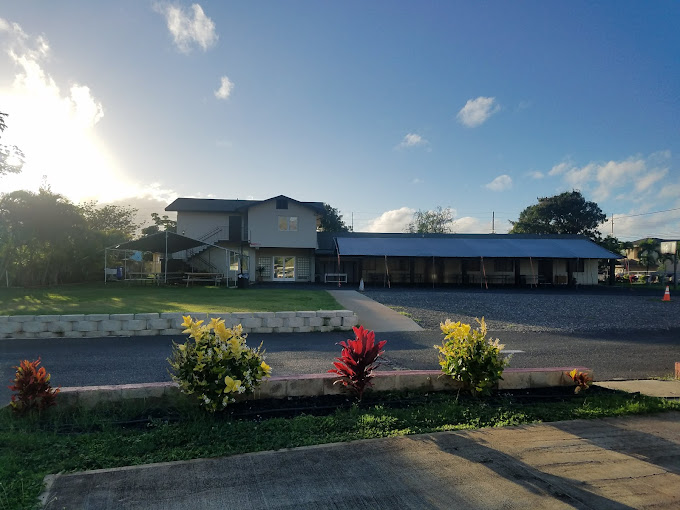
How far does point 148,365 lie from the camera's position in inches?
270

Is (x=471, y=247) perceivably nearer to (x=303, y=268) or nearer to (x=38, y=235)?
(x=303, y=268)

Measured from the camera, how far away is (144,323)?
9.59 m

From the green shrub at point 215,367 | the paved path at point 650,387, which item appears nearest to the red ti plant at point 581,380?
the paved path at point 650,387

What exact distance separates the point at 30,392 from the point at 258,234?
26.6 metres

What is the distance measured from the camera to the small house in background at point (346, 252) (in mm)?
29906

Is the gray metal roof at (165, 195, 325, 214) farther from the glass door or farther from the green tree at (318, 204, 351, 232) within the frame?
the green tree at (318, 204, 351, 232)

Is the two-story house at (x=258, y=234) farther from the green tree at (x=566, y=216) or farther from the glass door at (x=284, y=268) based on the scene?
the green tree at (x=566, y=216)

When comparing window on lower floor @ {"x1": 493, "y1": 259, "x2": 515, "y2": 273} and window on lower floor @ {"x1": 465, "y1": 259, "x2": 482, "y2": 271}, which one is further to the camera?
window on lower floor @ {"x1": 465, "y1": 259, "x2": 482, "y2": 271}

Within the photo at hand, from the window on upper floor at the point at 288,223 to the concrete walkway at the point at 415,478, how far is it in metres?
27.5

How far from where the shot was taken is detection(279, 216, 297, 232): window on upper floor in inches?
1208

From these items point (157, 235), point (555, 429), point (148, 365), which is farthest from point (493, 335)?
point (157, 235)

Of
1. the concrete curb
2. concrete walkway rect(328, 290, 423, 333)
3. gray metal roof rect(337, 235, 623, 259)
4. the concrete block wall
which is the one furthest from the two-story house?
the concrete curb

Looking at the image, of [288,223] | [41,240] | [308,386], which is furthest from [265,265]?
[308,386]

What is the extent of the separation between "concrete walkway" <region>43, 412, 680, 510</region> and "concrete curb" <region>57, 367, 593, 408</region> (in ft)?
4.30
